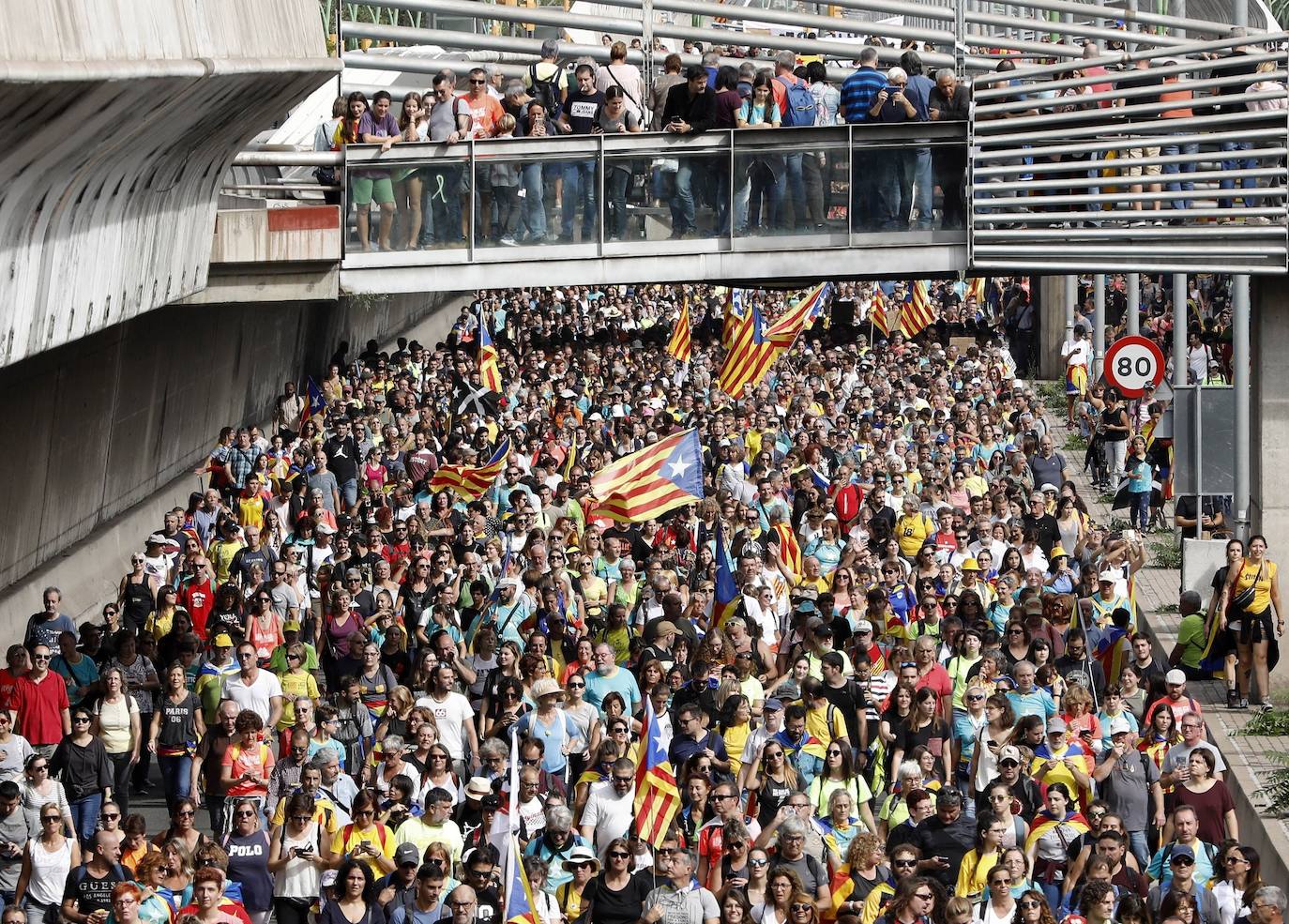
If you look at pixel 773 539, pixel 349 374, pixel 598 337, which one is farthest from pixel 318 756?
pixel 598 337

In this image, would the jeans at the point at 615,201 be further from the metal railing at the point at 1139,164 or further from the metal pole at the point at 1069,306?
the metal pole at the point at 1069,306

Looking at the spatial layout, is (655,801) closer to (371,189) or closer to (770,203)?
(770,203)

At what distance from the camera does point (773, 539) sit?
65.4 feet

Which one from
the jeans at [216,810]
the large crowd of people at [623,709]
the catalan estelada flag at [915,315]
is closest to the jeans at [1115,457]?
the large crowd of people at [623,709]

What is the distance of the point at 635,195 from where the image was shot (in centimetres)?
2309

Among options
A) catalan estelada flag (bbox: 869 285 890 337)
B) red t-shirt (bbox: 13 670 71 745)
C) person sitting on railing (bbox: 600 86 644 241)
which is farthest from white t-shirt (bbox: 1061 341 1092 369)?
red t-shirt (bbox: 13 670 71 745)

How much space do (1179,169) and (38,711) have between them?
11.1 metres

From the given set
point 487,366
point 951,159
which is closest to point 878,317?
point 487,366

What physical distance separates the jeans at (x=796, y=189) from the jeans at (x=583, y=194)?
1.78 meters

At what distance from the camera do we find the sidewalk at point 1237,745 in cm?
1507

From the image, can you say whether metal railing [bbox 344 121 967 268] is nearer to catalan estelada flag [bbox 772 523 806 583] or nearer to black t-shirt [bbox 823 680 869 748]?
catalan estelada flag [bbox 772 523 806 583]

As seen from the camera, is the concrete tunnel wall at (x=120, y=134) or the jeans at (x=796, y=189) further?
the jeans at (x=796, y=189)

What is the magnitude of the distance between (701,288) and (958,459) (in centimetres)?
2632

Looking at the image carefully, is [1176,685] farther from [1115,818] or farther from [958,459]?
[958,459]
